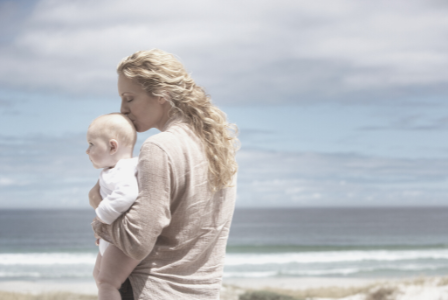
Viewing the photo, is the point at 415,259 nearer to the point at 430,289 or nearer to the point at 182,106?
the point at 430,289

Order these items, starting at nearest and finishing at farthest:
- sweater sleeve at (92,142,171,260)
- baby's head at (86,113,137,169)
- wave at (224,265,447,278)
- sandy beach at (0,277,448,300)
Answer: sweater sleeve at (92,142,171,260) < baby's head at (86,113,137,169) < sandy beach at (0,277,448,300) < wave at (224,265,447,278)

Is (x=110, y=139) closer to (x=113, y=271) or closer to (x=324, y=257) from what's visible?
(x=113, y=271)

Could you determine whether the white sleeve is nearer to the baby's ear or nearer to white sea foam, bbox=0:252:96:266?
the baby's ear

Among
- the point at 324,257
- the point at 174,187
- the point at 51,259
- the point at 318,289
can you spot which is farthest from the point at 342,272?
the point at 174,187

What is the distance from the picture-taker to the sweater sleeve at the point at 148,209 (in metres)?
1.31

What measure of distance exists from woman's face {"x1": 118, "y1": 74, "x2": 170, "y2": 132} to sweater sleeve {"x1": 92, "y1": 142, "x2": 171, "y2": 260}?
0.21 metres

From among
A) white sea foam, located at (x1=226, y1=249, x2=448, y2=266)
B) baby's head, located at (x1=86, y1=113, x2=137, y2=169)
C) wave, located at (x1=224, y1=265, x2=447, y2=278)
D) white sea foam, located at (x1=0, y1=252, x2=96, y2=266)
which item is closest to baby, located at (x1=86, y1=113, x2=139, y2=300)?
baby's head, located at (x1=86, y1=113, x2=137, y2=169)

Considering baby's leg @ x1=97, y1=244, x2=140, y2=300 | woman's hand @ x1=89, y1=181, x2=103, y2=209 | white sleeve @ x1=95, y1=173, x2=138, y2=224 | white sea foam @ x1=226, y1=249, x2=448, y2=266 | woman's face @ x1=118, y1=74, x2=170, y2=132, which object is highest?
woman's face @ x1=118, y1=74, x2=170, y2=132

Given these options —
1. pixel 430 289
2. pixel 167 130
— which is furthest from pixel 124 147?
pixel 430 289

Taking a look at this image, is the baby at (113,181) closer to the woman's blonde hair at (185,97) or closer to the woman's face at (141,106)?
the woman's face at (141,106)

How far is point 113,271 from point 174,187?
333 millimetres

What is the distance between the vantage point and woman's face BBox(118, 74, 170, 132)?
4.92ft

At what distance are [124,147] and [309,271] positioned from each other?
16202mm

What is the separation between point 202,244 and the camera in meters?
1.49
